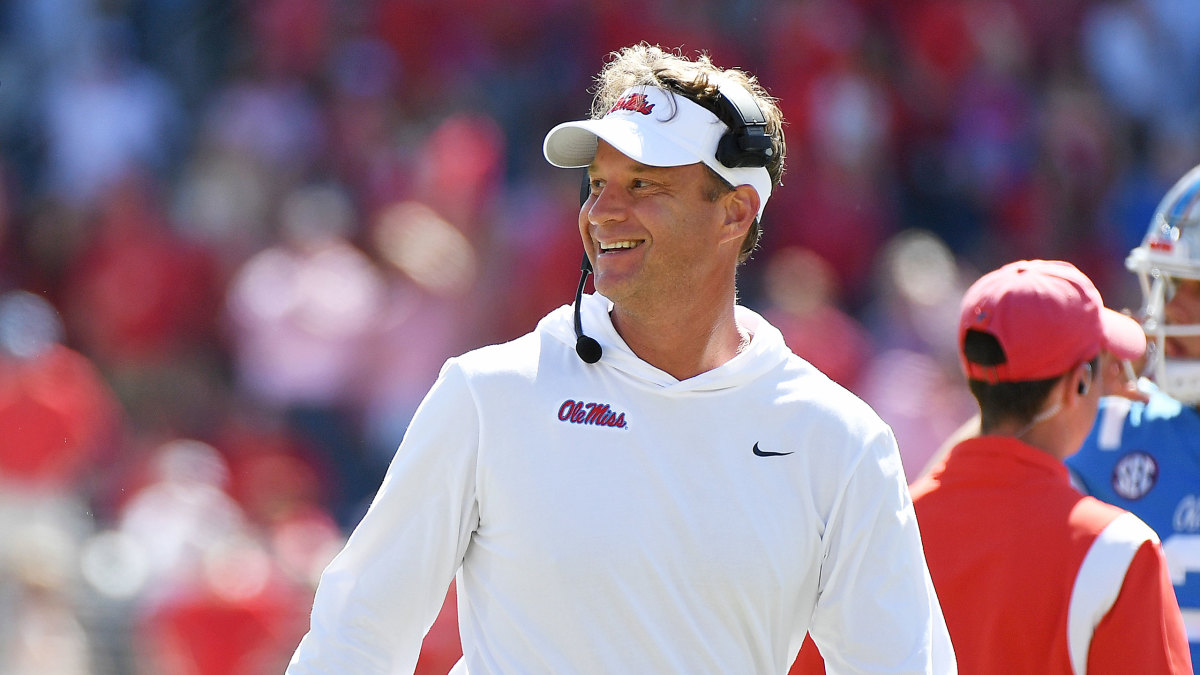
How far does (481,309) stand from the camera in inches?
350

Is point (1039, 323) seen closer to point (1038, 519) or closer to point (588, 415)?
point (1038, 519)

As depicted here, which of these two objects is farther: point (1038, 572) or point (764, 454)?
point (1038, 572)

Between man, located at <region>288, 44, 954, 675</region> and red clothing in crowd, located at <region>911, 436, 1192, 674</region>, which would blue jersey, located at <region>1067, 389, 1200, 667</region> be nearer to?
red clothing in crowd, located at <region>911, 436, 1192, 674</region>

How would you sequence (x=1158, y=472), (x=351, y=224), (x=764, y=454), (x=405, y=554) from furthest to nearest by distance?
(x=351, y=224) < (x=1158, y=472) < (x=764, y=454) < (x=405, y=554)

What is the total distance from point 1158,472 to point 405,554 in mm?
1987

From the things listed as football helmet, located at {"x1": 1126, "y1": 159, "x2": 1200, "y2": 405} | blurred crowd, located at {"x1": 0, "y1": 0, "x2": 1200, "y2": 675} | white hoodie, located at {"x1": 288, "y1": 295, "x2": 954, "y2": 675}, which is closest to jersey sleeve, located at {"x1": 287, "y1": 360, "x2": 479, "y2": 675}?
white hoodie, located at {"x1": 288, "y1": 295, "x2": 954, "y2": 675}

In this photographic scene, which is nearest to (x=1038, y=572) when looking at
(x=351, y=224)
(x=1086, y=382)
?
(x=1086, y=382)

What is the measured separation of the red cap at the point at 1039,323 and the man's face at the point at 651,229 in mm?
679

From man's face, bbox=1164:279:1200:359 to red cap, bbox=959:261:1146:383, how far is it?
685mm

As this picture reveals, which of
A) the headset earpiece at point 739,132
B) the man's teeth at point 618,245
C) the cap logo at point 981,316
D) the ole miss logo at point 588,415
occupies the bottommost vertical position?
the cap logo at point 981,316

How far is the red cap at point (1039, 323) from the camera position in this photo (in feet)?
9.96

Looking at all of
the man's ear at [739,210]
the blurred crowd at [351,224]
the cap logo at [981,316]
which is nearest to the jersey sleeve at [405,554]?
the man's ear at [739,210]

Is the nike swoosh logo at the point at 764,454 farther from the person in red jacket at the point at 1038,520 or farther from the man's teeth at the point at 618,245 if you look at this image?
the person in red jacket at the point at 1038,520

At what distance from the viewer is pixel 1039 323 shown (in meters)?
3.04
